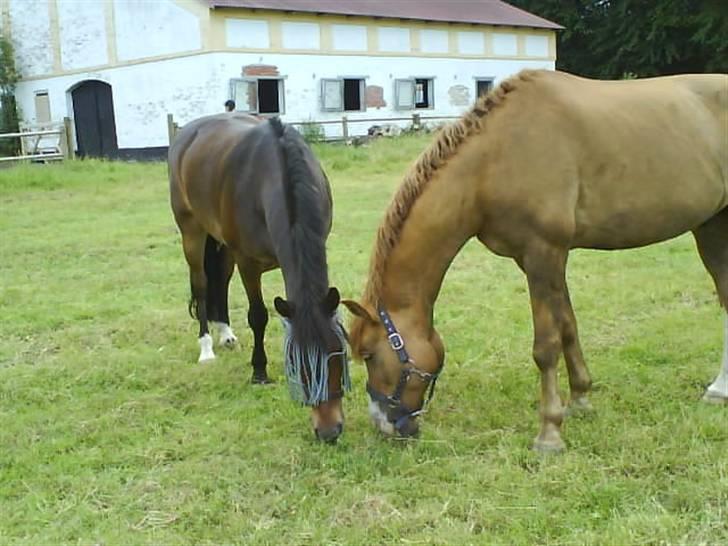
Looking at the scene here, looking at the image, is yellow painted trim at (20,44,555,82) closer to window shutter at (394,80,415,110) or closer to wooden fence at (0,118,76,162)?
window shutter at (394,80,415,110)

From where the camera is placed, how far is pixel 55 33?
973 inches

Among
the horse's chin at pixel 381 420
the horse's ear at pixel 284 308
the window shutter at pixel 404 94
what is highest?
the window shutter at pixel 404 94

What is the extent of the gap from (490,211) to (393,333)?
69cm

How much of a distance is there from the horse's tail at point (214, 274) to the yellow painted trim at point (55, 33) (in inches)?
843

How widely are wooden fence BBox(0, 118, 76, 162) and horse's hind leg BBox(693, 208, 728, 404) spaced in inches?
614

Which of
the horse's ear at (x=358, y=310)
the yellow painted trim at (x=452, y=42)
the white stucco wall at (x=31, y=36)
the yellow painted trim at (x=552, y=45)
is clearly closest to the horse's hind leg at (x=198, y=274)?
the horse's ear at (x=358, y=310)

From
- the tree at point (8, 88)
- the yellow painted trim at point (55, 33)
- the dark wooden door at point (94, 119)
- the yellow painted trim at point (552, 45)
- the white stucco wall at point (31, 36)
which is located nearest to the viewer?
the dark wooden door at point (94, 119)

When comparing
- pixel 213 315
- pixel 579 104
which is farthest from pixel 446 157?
pixel 213 315

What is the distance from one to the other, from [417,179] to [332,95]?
19933mm

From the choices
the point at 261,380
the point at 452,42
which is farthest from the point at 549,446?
the point at 452,42

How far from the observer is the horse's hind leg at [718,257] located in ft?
13.5

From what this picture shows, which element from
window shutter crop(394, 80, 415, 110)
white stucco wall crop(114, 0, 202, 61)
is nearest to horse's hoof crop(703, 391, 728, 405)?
white stucco wall crop(114, 0, 202, 61)

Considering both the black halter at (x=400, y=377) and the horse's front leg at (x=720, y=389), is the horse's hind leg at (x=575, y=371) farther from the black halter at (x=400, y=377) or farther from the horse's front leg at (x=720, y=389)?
the black halter at (x=400, y=377)

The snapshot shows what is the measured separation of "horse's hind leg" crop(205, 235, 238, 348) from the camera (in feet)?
18.6
